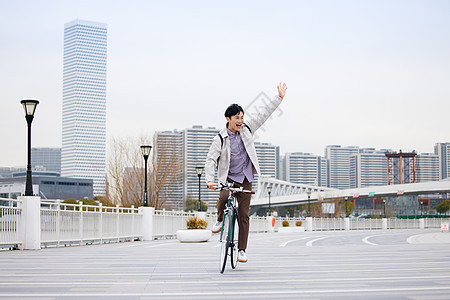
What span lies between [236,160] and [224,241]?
38.3 inches

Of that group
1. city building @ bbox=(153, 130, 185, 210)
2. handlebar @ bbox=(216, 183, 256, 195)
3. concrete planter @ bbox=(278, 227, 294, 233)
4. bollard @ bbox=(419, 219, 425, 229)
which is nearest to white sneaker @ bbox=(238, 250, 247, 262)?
handlebar @ bbox=(216, 183, 256, 195)

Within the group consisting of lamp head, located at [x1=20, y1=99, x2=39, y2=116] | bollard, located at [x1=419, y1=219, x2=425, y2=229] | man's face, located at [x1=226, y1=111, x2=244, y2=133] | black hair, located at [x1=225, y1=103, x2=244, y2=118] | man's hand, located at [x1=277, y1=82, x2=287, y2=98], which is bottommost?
bollard, located at [x1=419, y1=219, x2=425, y2=229]

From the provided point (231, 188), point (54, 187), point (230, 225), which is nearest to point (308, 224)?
point (230, 225)

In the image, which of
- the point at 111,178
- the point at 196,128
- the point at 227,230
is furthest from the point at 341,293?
the point at 196,128

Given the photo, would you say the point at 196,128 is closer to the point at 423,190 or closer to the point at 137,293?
the point at 423,190

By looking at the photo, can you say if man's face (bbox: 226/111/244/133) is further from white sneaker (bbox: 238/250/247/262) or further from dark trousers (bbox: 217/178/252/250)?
white sneaker (bbox: 238/250/247/262)

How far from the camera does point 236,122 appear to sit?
271 inches

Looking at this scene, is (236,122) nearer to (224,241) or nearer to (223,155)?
(223,155)

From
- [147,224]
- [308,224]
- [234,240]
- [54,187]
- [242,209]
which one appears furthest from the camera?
[54,187]

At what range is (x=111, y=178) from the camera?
170ft

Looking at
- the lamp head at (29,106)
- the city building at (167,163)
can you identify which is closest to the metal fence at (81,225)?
the lamp head at (29,106)

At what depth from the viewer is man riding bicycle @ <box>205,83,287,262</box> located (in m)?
6.79

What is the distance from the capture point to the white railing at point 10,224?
1234 cm

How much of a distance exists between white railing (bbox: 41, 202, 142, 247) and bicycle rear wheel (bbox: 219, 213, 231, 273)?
26.1 feet
